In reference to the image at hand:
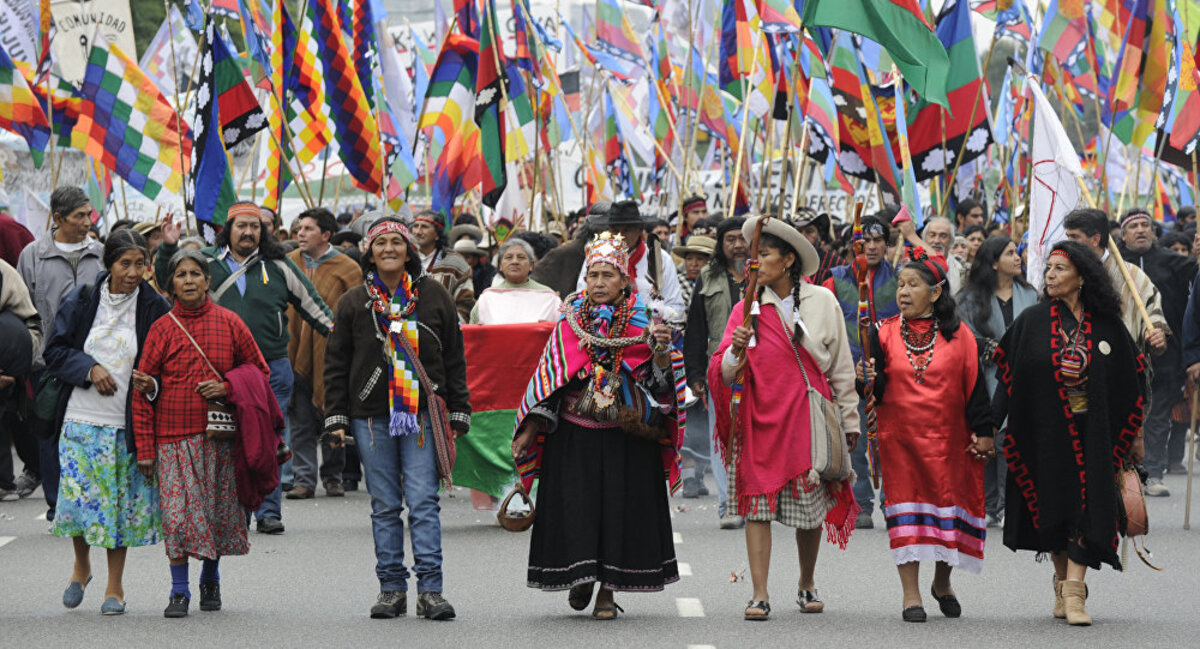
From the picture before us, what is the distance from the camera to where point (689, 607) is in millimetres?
9125

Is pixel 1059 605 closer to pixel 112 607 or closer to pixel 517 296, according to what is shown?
pixel 112 607

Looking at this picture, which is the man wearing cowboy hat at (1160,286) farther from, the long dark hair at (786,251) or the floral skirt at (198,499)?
the floral skirt at (198,499)

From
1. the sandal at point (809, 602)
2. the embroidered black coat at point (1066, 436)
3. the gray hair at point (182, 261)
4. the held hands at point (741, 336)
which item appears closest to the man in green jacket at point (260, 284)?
the gray hair at point (182, 261)

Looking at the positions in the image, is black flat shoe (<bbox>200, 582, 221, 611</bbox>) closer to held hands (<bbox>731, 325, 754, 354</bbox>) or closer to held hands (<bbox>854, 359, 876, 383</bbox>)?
held hands (<bbox>731, 325, 754, 354</bbox>)

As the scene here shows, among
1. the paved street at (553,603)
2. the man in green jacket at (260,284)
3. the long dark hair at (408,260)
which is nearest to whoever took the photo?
the paved street at (553,603)

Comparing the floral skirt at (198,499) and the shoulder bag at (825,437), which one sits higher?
the shoulder bag at (825,437)

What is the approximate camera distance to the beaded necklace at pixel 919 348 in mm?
9102

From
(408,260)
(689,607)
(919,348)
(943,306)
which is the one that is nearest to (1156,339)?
(943,306)

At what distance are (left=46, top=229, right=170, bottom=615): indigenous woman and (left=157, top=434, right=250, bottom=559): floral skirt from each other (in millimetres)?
189

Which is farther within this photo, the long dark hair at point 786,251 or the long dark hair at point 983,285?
the long dark hair at point 983,285

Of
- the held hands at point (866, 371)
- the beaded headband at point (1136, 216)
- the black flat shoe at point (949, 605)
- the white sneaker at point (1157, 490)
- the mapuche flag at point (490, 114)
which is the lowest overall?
the white sneaker at point (1157, 490)

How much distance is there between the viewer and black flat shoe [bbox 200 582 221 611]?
29.6 feet

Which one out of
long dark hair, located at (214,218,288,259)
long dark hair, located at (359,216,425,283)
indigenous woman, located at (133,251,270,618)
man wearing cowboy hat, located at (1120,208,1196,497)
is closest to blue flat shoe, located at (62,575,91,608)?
indigenous woman, located at (133,251,270,618)

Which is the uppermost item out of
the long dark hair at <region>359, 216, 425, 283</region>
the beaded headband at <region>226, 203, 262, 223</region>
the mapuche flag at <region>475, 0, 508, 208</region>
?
the mapuche flag at <region>475, 0, 508, 208</region>
